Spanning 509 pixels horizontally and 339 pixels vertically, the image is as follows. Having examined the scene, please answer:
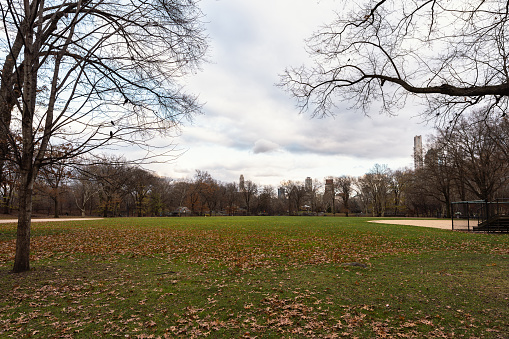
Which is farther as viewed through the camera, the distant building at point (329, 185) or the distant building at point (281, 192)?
the distant building at point (281, 192)

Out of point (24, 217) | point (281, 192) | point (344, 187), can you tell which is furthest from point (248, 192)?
point (24, 217)

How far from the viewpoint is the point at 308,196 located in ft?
298

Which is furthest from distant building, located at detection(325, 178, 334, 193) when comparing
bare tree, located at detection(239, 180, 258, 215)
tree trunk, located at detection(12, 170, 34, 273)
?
tree trunk, located at detection(12, 170, 34, 273)

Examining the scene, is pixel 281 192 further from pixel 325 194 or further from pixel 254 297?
pixel 254 297

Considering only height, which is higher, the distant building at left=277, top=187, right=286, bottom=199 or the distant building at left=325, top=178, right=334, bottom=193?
the distant building at left=325, top=178, right=334, bottom=193

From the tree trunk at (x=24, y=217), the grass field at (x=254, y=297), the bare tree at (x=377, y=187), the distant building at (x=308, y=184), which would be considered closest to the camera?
the grass field at (x=254, y=297)

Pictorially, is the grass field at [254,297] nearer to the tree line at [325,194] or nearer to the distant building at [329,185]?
the tree line at [325,194]

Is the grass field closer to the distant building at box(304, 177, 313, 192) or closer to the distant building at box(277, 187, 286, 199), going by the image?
the distant building at box(304, 177, 313, 192)

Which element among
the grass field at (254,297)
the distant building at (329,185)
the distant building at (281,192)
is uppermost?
the distant building at (329,185)

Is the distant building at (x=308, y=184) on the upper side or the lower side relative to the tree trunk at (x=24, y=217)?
upper

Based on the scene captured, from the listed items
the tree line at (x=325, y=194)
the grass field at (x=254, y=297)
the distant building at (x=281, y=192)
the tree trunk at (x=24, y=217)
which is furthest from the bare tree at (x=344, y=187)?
the tree trunk at (x=24, y=217)

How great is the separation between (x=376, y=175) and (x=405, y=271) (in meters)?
72.4

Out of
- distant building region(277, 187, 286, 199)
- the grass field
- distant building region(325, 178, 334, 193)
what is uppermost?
distant building region(325, 178, 334, 193)

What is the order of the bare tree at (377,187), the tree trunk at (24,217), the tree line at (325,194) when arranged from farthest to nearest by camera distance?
1. the bare tree at (377,187)
2. the tree line at (325,194)
3. the tree trunk at (24,217)
